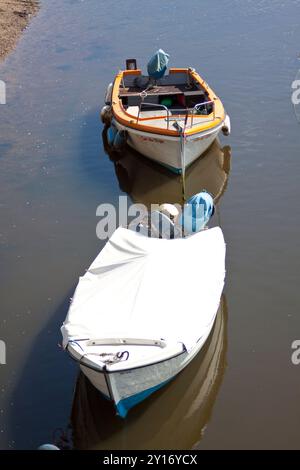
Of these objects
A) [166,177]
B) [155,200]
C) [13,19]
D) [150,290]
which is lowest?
[155,200]

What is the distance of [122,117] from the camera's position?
18.9 m

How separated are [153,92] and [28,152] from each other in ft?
15.7

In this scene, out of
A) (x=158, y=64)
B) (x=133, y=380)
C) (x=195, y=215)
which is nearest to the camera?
(x=133, y=380)

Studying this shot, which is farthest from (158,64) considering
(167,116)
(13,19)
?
(13,19)

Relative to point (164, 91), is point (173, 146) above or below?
below

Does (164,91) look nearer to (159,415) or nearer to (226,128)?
(226,128)

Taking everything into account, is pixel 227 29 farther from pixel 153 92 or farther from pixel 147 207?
pixel 147 207

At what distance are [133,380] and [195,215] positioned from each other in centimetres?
496

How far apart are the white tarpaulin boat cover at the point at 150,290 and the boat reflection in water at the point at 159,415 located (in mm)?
1309

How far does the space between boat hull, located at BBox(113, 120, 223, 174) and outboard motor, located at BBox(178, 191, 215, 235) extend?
10.5 ft

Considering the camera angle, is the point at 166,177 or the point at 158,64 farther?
the point at 158,64

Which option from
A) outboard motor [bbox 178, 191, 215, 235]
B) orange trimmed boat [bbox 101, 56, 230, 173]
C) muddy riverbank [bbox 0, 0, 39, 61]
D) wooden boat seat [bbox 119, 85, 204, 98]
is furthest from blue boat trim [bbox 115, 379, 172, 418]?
muddy riverbank [bbox 0, 0, 39, 61]

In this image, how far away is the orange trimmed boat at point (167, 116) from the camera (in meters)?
17.6

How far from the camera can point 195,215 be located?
548 inches
